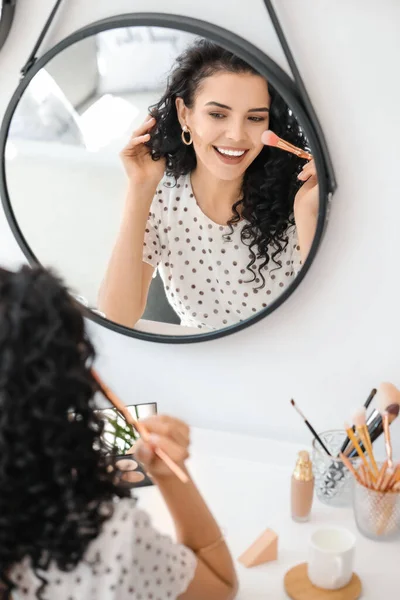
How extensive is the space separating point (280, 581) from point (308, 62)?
628 mm

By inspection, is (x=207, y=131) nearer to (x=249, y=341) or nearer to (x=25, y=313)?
(x=249, y=341)

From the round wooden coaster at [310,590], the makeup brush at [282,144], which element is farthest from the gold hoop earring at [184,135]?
the round wooden coaster at [310,590]

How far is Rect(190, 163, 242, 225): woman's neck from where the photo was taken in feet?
3.03

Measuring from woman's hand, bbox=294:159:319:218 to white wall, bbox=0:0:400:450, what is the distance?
32 millimetres

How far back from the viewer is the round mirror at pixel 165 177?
0.87 metres

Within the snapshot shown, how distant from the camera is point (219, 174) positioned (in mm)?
917

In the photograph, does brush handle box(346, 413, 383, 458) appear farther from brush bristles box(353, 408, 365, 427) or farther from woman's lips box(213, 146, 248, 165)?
woman's lips box(213, 146, 248, 165)

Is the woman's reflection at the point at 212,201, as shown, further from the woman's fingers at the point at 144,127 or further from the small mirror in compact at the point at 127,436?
the small mirror in compact at the point at 127,436

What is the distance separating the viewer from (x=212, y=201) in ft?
3.07

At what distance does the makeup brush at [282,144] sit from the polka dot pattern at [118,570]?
0.48 meters

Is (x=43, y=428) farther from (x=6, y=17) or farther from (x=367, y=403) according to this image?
(x=6, y=17)

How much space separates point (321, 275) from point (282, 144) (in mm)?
189

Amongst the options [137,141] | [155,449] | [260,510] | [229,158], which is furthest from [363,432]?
[137,141]

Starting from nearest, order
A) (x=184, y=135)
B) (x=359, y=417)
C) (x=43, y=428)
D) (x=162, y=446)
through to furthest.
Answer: (x=43, y=428)
(x=162, y=446)
(x=359, y=417)
(x=184, y=135)
